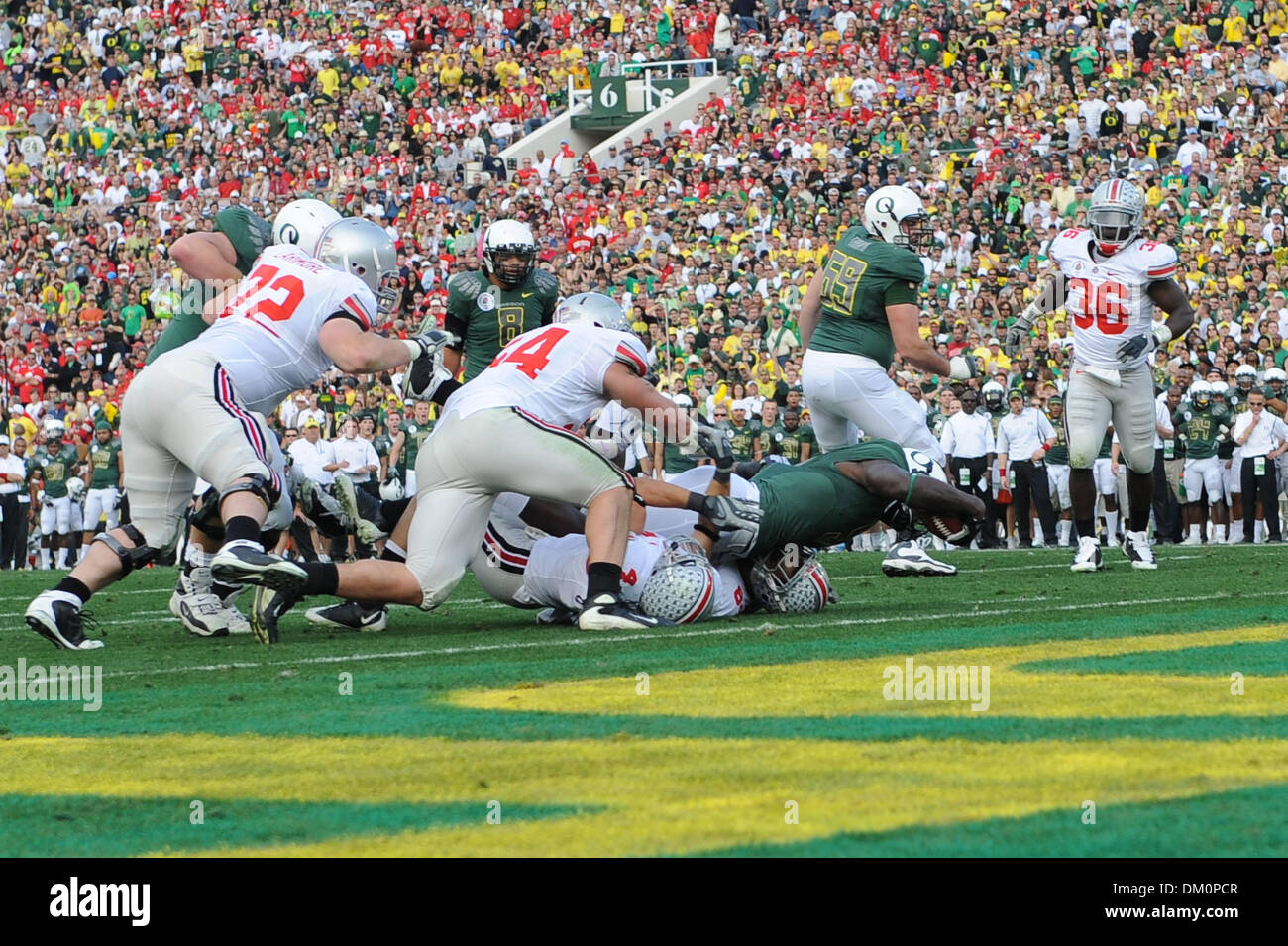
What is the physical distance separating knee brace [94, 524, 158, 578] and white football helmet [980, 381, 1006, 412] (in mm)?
11157

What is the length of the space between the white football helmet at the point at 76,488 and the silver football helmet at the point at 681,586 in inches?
553

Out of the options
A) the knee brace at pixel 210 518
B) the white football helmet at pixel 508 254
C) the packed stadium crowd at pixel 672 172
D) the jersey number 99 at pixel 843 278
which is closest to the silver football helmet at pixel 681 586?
the knee brace at pixel 210 518

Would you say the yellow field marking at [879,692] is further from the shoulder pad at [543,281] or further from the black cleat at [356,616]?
the shoulder pad at [543,281]

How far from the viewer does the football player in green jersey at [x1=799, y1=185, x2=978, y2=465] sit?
407 inches

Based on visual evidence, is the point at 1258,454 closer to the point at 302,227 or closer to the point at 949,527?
the point at 949,527

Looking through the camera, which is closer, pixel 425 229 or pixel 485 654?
pixel 485 654

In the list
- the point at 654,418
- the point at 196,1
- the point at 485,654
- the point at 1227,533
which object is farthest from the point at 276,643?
the point at 196,1

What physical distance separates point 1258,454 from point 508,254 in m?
9.34

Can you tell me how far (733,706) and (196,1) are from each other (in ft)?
103

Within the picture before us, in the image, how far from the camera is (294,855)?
12.9 ft

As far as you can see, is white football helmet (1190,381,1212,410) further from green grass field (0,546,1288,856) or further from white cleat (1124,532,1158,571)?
green grass field (0,546,1288,856)

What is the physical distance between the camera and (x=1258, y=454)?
1783 centimetres

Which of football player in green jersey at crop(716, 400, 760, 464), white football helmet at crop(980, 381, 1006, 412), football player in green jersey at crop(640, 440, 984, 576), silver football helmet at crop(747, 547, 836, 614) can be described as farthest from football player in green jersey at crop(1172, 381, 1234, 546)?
silver football helmet at crop(747, 547, 836, 614)

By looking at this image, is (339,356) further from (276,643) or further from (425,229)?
(425,229)
